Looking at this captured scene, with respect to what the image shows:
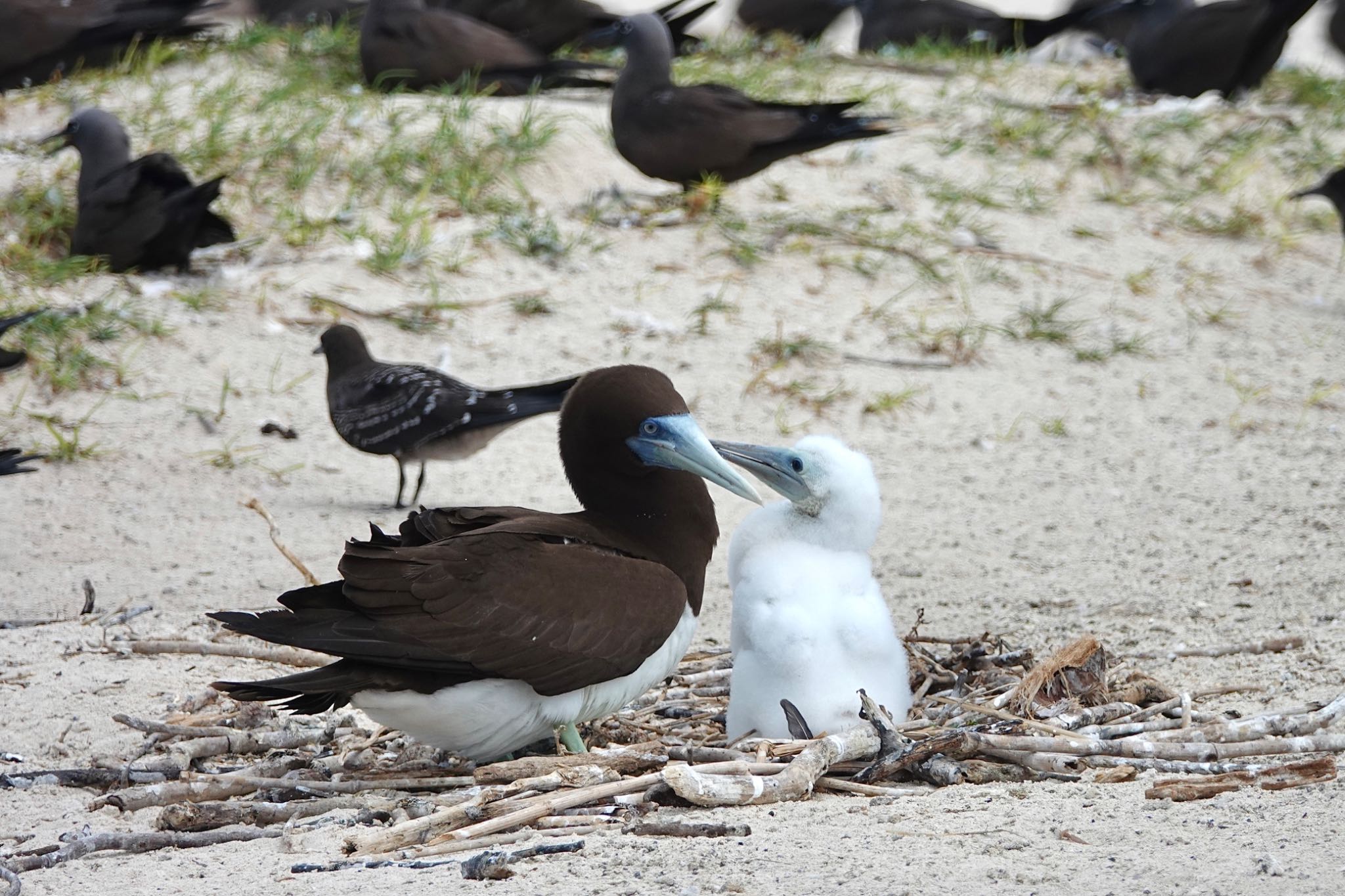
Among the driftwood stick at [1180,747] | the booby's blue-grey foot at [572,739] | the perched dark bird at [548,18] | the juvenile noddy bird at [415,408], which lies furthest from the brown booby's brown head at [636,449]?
the perched dark bird at [548,18]

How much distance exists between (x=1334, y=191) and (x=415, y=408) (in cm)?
573

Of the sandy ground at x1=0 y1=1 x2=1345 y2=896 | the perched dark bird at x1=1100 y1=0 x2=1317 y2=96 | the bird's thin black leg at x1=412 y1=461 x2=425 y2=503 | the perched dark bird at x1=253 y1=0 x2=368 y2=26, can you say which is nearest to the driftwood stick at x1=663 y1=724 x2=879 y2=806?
the sandy ground at x1=0 y1=1 x2=1345 y2=896

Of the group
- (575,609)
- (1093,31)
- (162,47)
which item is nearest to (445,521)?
(575,609)

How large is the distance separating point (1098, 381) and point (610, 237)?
108 inches

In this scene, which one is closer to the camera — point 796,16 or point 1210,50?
point 1210,50

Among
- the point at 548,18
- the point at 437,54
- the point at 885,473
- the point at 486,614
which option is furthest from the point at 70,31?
the point at 486,614

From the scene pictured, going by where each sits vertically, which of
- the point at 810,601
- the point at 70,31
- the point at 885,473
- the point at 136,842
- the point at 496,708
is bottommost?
the point at 885,473

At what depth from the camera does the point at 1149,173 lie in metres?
9.58

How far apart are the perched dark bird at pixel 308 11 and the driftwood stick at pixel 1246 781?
29.9 feet

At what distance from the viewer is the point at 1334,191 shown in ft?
28.5

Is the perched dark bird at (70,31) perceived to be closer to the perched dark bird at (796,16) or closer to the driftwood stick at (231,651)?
the perched dark bird at (796,16)

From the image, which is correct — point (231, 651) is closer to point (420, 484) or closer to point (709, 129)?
point (420, 484)

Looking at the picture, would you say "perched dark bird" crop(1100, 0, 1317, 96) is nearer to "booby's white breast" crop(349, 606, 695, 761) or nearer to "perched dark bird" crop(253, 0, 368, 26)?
"perched dark bird" crop(253, 0, 368, 26)

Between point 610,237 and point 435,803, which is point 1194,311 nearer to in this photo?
point 610,237
